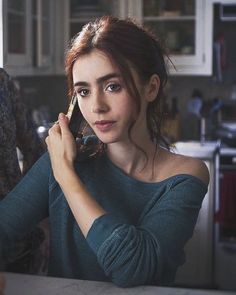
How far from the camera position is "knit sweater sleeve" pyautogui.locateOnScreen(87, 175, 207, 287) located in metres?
0.93

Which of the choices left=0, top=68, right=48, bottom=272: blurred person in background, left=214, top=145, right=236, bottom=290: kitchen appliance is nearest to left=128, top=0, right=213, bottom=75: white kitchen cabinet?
left=214, top=145, right=236, bottom=290: kitchen appliance

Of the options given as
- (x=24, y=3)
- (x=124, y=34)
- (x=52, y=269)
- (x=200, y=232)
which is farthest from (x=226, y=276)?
(x=124, y=34)

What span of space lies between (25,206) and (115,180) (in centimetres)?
19

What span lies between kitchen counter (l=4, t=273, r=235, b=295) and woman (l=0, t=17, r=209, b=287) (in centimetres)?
2

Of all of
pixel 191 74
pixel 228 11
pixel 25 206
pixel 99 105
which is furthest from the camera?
pixel 191 74

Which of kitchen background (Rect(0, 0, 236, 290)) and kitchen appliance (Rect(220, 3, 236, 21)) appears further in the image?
kitchen appliance (Rect(220, 3, 236, 21))

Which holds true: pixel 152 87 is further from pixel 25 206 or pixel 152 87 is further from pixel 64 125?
pixel 25 206

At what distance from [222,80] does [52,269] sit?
2904mm

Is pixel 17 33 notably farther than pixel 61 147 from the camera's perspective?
Yes

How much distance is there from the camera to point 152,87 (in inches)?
42.9

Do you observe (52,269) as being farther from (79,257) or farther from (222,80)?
(222,80)

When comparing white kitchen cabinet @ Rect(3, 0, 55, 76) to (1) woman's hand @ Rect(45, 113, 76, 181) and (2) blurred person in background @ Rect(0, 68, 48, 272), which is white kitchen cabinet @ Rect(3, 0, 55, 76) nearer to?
(2) blurred person in background @ Rect(0, 68, 48, 272)

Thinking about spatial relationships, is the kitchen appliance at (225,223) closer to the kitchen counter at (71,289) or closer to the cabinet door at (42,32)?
the cabinet door at (42,32)

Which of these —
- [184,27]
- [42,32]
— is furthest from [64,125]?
[184,27]
